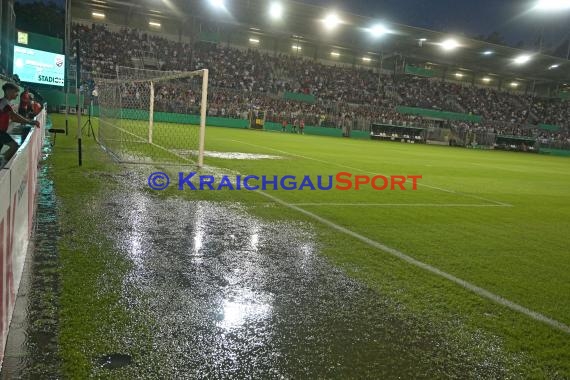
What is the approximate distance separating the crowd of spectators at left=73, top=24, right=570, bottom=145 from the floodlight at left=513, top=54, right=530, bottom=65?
6432 millimetres

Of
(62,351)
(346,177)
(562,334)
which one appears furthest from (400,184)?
(62,351)

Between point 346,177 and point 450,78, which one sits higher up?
point 450,78

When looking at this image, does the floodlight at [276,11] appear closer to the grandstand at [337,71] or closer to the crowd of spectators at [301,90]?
the grandstand at [337,71]

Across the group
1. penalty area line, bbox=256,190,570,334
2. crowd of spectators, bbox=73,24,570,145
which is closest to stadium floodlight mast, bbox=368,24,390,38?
crowd of spectators, bbox=73,24,570,145

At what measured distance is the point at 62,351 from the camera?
9.13 ft

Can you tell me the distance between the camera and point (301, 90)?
164 feet

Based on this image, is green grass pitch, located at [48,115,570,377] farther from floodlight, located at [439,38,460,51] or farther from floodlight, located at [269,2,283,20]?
floodlight, located at [439,38,460,51]

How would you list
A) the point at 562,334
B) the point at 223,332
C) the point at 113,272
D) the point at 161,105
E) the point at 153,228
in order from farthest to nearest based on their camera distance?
the point at 161,105, the point at 153,228, the point at 113,272, the point at 562,334, the point at 223,332

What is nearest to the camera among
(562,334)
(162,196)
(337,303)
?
(562,334)

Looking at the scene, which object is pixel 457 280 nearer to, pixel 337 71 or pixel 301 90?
pixel 301 90

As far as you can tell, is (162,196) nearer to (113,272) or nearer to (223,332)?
(113,272)

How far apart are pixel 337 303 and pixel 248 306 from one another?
0.76 m

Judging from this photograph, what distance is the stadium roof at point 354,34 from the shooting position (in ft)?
139

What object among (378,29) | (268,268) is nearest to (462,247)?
(268,268)
